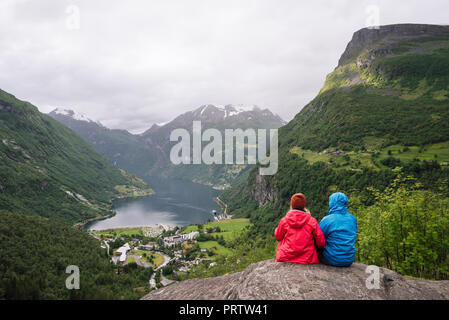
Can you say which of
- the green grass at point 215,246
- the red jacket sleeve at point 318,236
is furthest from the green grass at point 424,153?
the red jacket sleeve at point 318,236

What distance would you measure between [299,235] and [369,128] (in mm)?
116212

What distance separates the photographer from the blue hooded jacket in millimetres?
6504

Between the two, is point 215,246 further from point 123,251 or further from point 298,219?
point 298,219

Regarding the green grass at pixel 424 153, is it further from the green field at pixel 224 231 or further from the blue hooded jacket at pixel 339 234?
the blue hooded jacket at pixel 339 234

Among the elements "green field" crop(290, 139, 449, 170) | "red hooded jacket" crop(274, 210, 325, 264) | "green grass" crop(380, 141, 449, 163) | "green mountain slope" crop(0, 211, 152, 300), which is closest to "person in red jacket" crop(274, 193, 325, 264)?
"red hooded jacket" crop(274, 210, 325, 264)

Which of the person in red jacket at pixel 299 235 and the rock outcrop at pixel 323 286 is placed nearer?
the rock outcrop at pixel 323 286

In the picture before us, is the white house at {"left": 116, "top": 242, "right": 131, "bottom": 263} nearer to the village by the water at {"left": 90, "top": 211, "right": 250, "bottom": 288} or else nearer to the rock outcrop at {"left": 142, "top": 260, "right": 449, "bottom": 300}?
the village by the water at {"left": 90, "top": 211, "right": 250, "bottom": 288}

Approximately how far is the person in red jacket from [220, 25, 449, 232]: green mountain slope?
129 ft

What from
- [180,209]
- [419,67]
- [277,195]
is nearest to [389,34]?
[419,67]

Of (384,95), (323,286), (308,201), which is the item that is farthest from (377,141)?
(323,286)

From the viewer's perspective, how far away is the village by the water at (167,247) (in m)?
63.1

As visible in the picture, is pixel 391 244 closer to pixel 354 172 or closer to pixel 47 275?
pixel 47 275

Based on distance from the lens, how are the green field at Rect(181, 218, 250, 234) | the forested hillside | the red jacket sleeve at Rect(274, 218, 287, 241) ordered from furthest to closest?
the green field at Rect(181, 218, 250, 234), the forested hillside, the red jacket sleeve at Rect(274, 218, 287, 241)

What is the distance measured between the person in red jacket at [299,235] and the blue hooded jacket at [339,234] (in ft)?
0.99
